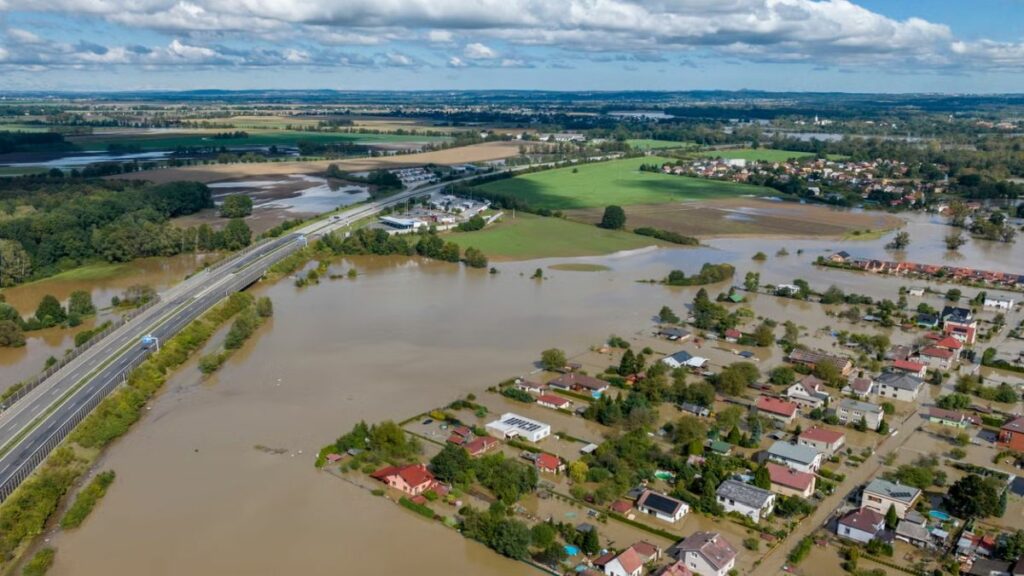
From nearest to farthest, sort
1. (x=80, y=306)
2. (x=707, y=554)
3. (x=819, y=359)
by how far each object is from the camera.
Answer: (x=707, y=554)
(x=819, y=359)
(x=80, y=306)

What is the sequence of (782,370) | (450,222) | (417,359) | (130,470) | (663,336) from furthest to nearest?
1. (450,222)
2. (663,336)
3. (417,359)
4. (782,370)
5. (130,470)

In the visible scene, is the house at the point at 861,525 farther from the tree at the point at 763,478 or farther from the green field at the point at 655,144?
the green field at the point at 655,144

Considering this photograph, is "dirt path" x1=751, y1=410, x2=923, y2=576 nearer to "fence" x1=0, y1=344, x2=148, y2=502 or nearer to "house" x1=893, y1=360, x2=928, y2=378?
"house" x1=893, y1=360, x2=928, y2=378

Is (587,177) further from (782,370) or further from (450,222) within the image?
(782,370)

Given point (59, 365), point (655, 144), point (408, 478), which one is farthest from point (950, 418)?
point (655, 144)

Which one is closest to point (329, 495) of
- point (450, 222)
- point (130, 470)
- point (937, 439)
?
point (130, 470)

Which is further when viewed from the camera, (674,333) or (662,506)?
(674,333)

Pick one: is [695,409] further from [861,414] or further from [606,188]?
[606,188]


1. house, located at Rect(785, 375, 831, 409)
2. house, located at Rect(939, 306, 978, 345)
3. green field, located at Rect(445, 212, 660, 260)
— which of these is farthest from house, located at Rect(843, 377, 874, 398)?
green field, located at Rect(445, 212, 660, 260)
